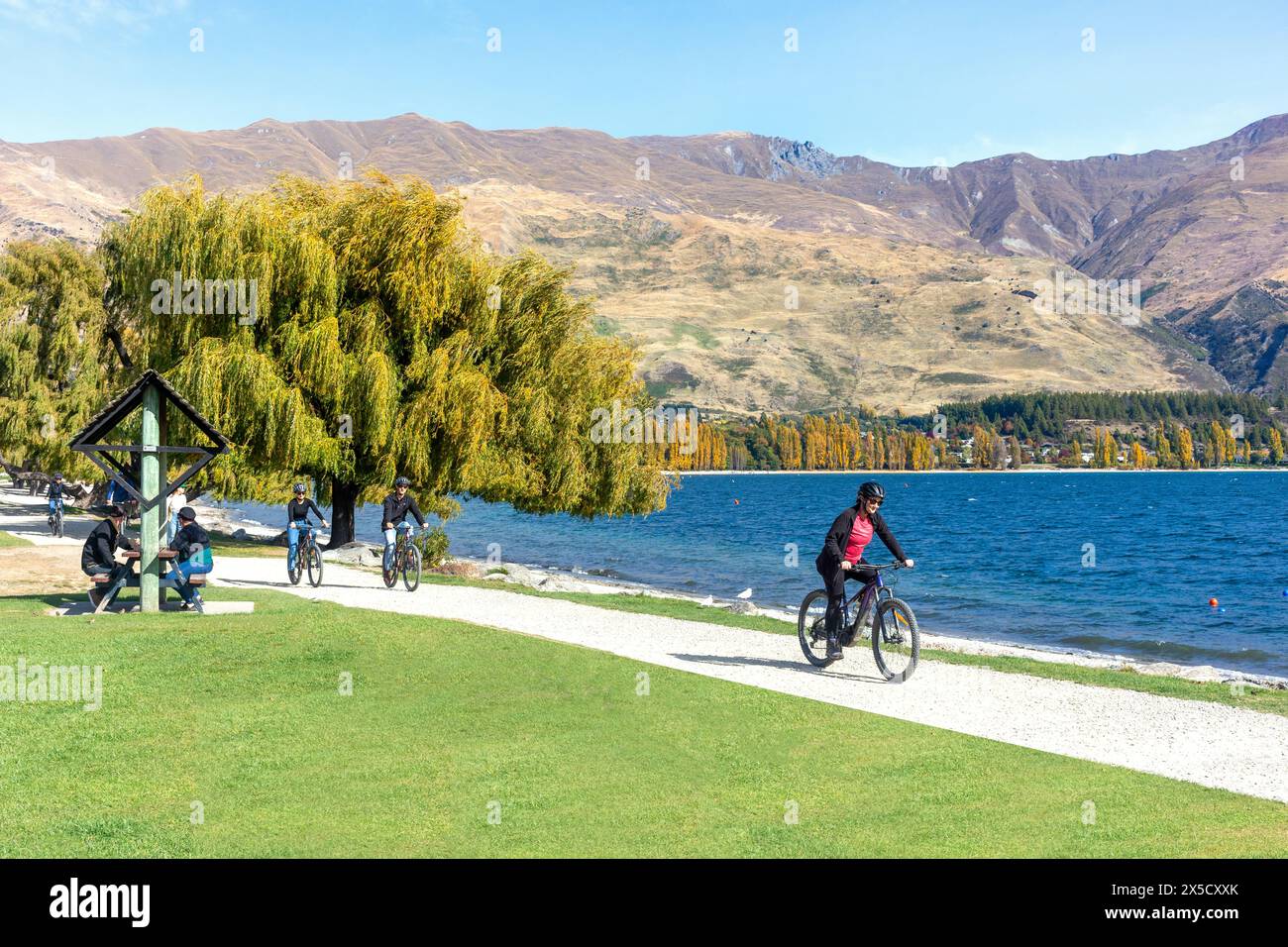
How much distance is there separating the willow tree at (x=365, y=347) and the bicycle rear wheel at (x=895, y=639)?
18.2m

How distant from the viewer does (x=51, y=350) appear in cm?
4619

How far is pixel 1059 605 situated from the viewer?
44.2 m

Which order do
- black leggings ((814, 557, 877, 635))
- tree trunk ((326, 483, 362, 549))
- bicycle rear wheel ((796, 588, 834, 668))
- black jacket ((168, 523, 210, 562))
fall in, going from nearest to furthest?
black leggings ((814, 557, 877, 635))
bicycle rear wheel ((796, 588, 834, 668))
black jacket ((168, 523, 210, 562))
tree trunk ((326, 483, 362, 549))

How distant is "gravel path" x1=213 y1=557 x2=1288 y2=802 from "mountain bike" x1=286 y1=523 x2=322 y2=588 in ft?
3.62

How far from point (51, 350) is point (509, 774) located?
44.1 metres

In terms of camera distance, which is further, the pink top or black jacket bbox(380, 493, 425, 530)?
black jacket bbox(380, 493, 425, 530)

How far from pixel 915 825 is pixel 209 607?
1475 centimetres

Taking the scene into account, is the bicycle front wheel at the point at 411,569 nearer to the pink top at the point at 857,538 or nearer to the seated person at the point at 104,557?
the seated person at the point at 104,557

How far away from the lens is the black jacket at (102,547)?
750 inches

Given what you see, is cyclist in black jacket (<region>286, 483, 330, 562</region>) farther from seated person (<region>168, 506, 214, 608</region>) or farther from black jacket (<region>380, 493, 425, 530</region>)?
seated person (<region>168, 506, 214, 608</region>)

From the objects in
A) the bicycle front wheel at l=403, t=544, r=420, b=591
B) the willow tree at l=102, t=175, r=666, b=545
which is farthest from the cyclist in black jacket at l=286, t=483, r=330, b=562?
the willow tree at l=102, t=175, r=666, b=545

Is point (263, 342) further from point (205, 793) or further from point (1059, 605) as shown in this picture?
point (1059, 605)

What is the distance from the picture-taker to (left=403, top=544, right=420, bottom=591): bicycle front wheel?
25203 millimetres
